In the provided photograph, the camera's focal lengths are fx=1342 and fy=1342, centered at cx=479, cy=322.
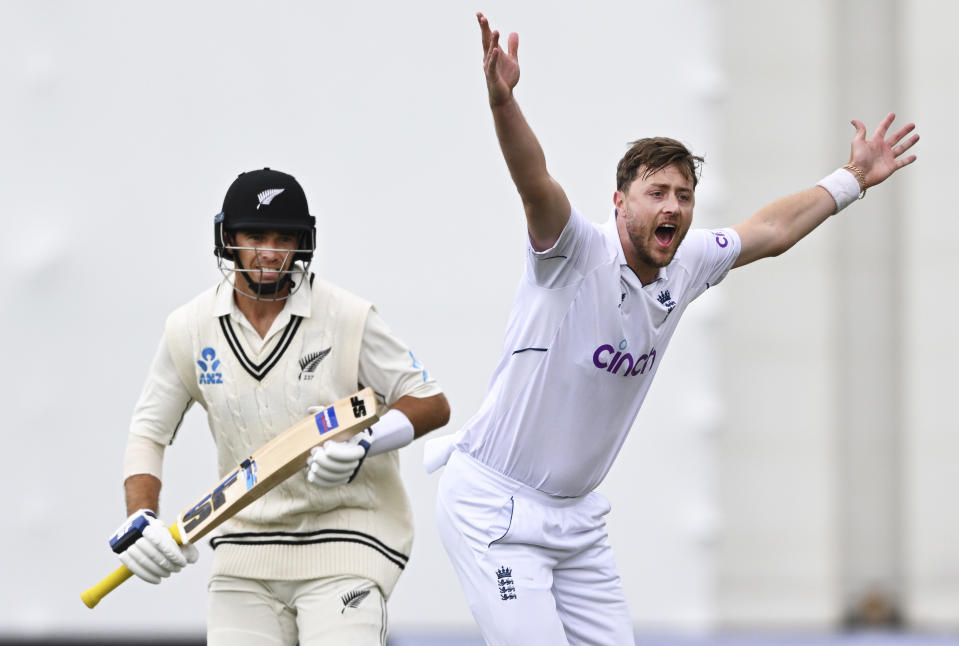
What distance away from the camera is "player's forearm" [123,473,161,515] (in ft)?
10.9

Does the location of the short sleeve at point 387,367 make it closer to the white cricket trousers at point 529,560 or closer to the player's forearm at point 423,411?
the player's forearm at point 423,411

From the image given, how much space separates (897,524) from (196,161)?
355cm

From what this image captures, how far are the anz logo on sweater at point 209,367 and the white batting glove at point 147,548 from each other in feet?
1.21

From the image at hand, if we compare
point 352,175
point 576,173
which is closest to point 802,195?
point 576,173

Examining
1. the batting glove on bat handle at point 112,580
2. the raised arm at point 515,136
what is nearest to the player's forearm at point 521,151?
the raised arm at point 515,136

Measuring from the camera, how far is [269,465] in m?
3.11

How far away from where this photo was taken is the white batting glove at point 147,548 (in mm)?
3145

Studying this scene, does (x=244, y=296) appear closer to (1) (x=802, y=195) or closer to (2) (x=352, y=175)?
(1) (x=802, y=195)

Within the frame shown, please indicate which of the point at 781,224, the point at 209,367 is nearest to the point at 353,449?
the point at 209,367

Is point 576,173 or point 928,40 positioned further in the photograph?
point 928,40

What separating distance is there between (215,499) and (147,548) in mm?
192

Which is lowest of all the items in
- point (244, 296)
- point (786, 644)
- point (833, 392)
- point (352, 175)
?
point (786, 644)

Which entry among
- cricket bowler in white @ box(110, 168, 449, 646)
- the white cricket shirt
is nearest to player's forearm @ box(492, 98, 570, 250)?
the white cricket shirt

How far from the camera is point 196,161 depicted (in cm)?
533
